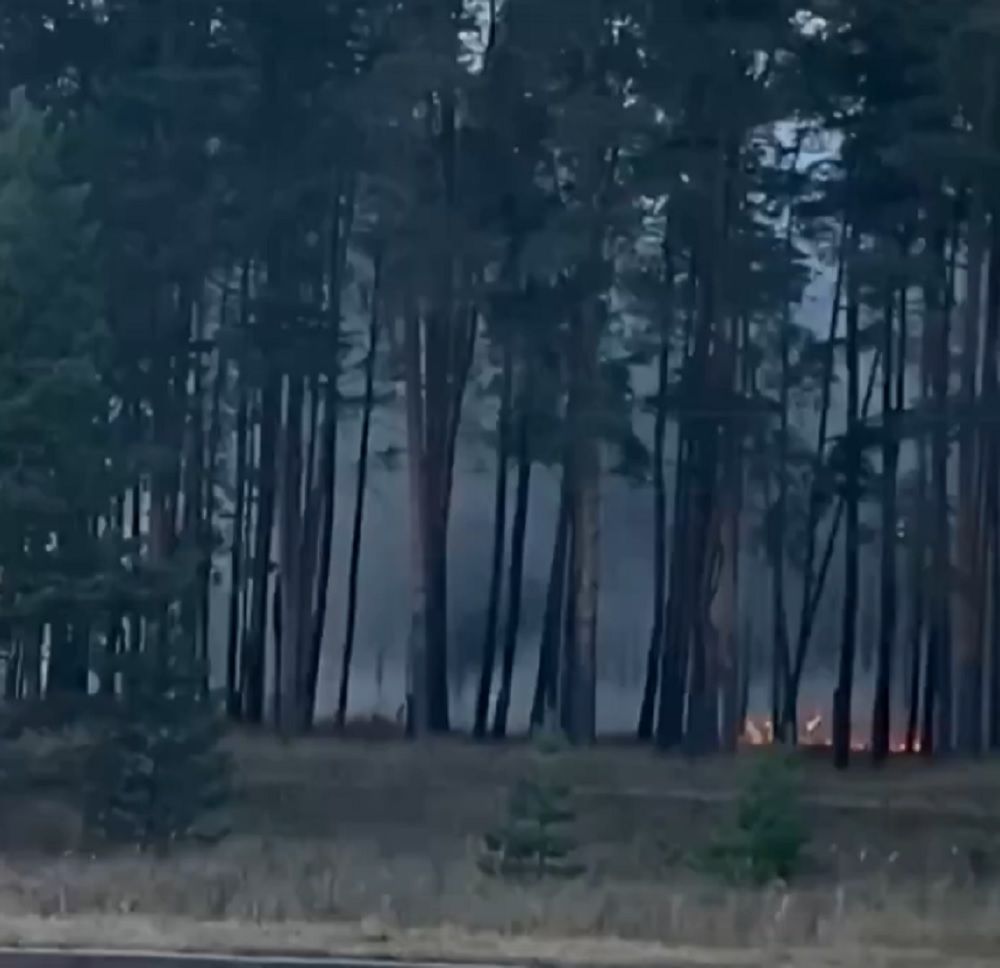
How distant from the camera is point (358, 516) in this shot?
27.9 m

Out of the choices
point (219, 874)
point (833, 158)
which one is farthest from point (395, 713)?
point (219, 874)

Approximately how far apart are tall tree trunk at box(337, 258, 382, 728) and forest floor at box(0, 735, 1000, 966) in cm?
391

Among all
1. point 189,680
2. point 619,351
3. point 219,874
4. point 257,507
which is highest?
point 619,351

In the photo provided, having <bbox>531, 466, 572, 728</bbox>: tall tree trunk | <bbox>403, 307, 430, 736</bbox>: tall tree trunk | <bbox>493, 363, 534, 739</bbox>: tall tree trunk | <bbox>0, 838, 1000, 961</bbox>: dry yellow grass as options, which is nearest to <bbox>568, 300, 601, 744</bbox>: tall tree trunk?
<bbox>531, 466, 572, 728</bbox>: tall tree trunk

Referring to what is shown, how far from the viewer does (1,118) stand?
18547mm

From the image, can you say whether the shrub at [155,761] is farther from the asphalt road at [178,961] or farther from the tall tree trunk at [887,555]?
the tall tree trunk at [887,555]

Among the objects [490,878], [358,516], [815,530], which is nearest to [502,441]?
[358,516]

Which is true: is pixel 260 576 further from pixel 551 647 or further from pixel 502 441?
pixel 502 441

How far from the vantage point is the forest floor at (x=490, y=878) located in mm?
11336

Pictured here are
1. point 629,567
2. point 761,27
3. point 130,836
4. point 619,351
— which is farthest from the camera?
point 629,567

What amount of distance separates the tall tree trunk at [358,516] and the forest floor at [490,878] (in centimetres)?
391

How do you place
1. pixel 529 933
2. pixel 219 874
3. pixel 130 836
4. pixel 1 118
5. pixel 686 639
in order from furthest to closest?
Result: pixel 686 639, pixel 1 118, pixel 130 836, pixel 219 874, pixel 529 933

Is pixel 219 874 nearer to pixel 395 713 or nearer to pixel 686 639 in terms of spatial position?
pixel 686 639

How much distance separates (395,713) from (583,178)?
28.7 feet
